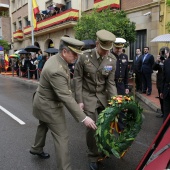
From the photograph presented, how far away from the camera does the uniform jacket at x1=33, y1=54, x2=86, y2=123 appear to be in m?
2.73

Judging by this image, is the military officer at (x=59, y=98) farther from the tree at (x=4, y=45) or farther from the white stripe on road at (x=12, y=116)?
the tree at (x=4, y=45)

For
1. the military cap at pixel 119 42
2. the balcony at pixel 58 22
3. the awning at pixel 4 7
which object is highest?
the awning at pixel 4 7

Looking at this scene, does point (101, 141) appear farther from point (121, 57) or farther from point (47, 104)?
point (121, 57)

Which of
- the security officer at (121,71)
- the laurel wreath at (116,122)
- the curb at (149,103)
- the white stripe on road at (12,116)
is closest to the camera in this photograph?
the laurel wreath at (116,122)

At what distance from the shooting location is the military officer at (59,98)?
8.98ft

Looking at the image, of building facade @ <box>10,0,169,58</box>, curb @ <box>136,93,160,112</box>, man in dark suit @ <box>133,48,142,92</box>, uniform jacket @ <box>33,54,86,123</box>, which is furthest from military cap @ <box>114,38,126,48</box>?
building facade @ <box>10,0,169,58</box>

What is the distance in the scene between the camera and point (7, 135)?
478 centimetres

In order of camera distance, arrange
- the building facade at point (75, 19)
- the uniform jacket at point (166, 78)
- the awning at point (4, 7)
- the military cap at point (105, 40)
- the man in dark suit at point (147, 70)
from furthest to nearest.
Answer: the awning at point (4, 7) < the building facade at point (75, 19) < the man in dark suit at point (147, 70) < the uniform jacket at point (166, 78) < the military cap at point (105, 40)

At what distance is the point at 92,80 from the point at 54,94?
69 cm

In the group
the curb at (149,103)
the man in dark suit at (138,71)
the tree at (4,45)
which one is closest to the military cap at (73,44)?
the curb at (149,103)

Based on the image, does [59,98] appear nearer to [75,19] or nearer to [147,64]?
[147,64]

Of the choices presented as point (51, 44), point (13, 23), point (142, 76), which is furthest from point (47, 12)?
point (142, 76)

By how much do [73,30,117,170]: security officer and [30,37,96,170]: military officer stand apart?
0.47 m

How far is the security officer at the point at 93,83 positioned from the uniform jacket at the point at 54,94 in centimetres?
49
